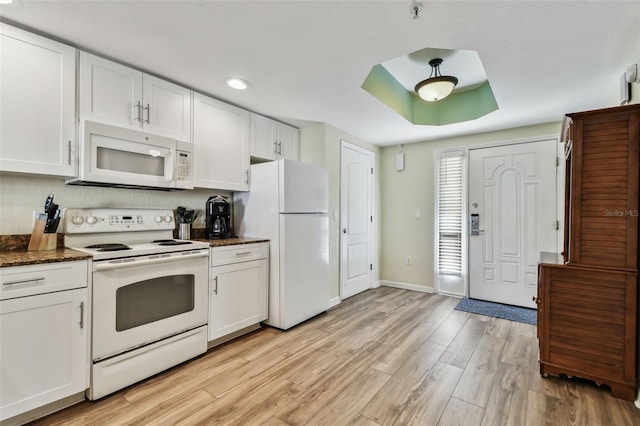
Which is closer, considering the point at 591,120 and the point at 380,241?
the point at 591,120

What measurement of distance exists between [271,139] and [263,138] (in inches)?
4.6

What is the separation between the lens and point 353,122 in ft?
11.3

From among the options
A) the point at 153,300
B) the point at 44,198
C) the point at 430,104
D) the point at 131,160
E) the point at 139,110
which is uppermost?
the point at 430,104

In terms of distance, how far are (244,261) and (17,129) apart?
68.3 inches

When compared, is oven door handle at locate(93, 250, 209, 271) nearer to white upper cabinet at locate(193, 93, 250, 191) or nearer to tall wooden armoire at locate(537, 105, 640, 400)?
white upper cabinet at locate(193, 93, 250, 191)

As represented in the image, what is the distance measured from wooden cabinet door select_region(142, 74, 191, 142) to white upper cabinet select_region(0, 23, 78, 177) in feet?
1.47

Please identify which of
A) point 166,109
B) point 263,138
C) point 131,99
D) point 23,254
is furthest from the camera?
point 263,138

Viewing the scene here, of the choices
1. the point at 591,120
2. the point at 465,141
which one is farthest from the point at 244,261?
the point at 465,141

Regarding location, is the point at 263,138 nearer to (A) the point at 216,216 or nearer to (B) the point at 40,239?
(A) the point at 216,216

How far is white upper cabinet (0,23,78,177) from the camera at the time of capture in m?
1.69

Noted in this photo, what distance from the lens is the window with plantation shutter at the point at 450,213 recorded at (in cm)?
402

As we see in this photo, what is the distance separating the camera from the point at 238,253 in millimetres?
2635

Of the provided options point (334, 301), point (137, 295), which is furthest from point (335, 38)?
point (334, 301)

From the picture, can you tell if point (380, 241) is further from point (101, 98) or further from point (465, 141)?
point (101, 98)
